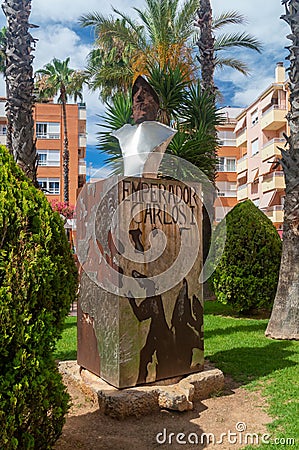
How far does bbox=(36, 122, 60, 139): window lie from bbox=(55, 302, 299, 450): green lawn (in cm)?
3152

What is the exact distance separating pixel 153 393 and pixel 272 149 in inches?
1298

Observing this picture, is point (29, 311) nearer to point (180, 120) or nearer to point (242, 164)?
point (180, 120)

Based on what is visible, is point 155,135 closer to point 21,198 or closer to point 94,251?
point 94,251

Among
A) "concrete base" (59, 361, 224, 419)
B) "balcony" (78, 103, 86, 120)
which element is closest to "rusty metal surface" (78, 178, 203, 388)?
"concrete base" (59, 361, 224, 419)

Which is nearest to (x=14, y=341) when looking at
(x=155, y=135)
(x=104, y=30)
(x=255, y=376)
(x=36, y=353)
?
(x=36, y=353)

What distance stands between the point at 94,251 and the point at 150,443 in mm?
2031

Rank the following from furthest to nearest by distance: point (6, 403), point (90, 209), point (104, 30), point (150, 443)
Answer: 1. point (104, 30)
2. point (90, 209)
3. point (150, 443)
4. point (6, 403)

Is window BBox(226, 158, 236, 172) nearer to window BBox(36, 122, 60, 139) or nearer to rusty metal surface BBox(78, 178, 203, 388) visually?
window BBox(36, 122, 60, 139)

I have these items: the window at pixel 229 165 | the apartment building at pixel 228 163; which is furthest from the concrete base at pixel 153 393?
the window at pixel 229 165

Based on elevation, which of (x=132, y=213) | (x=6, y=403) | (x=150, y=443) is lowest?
(x=150, y=443)

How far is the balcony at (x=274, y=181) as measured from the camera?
34.9 m

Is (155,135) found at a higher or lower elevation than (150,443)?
higher

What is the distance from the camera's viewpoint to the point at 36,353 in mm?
3023

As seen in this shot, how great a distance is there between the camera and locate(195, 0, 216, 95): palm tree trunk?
512 inches
